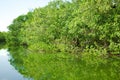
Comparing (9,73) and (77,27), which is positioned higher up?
(77,27)

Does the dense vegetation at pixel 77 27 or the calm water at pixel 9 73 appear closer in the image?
the calm water at pixel 9 73

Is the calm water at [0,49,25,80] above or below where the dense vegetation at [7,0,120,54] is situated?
below

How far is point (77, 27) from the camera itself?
1521 inches

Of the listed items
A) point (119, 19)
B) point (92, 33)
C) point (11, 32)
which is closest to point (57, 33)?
point (92, 33)

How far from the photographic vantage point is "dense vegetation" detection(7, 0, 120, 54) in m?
35.3

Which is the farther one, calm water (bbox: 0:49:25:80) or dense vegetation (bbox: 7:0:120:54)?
dense vegetation (bbox: 7:0:120:54)

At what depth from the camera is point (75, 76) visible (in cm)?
2166

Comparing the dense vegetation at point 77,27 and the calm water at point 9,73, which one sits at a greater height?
the dense vegetation at point 77,27

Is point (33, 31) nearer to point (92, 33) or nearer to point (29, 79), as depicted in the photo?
point (92, 33)

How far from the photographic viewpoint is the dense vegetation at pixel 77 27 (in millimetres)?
35312

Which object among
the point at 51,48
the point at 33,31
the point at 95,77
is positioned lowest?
the point at 95,77

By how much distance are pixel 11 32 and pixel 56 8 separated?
1901 inches

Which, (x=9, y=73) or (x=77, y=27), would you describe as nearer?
(x=9, y=73)

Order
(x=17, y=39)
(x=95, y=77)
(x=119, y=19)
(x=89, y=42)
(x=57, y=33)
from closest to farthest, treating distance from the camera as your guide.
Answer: (x=95, y=77), (x=119, y=19), (x=89, y=42), (x=57, y=33), (x=17, y=39)
